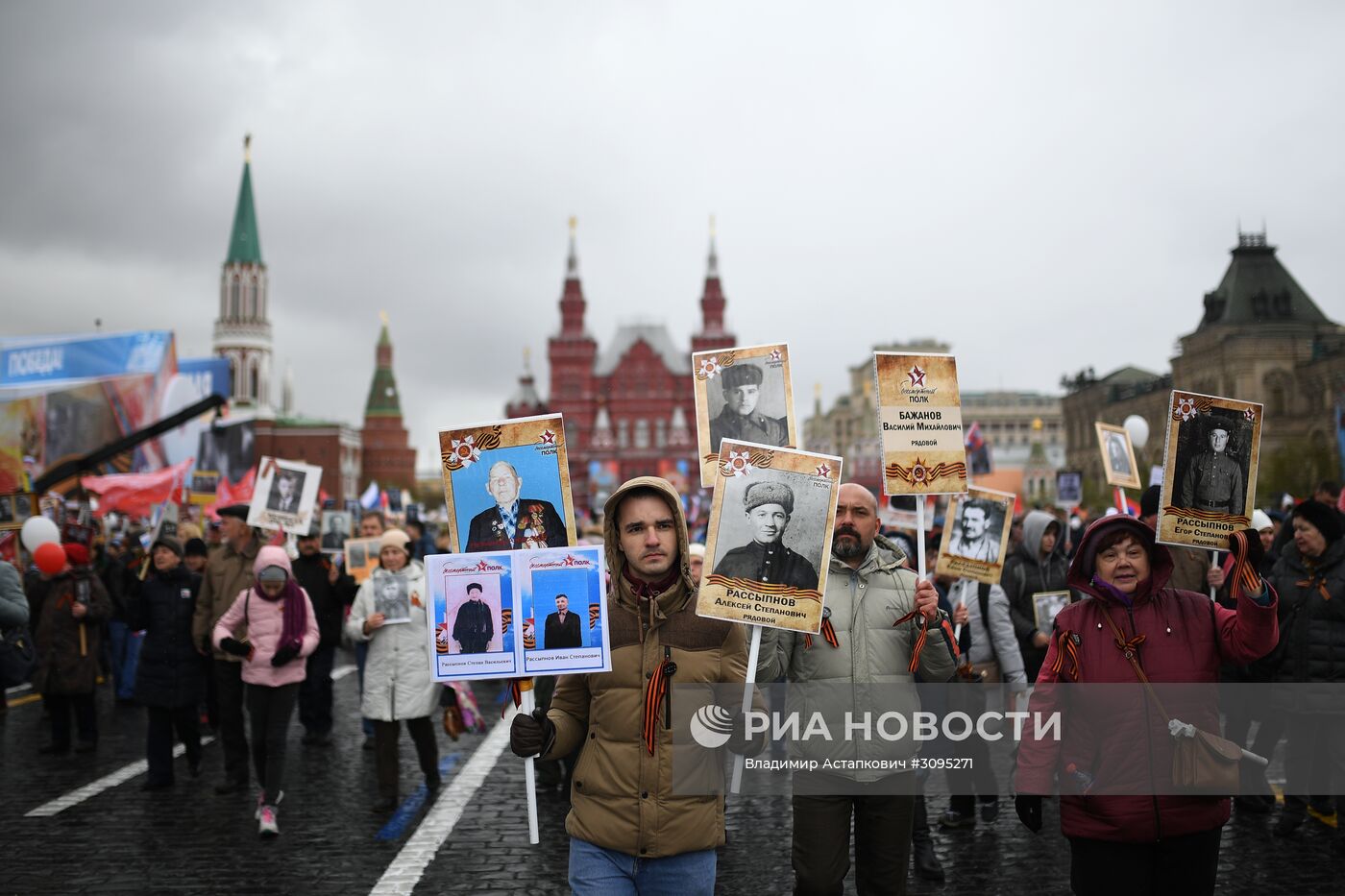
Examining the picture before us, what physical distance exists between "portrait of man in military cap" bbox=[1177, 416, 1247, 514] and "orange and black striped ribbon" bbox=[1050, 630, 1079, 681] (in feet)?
3.75

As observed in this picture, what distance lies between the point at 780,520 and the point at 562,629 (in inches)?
36.2

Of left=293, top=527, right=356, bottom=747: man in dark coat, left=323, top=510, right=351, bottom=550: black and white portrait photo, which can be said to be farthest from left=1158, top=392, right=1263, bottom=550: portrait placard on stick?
left=323, top=510, right=351, bottom=550: black and white portrait photo

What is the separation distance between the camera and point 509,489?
14.0 feet

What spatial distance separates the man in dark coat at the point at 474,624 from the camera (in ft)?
12.8

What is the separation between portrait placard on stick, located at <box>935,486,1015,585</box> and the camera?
6.93 metres

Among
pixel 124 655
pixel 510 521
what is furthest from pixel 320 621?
pixel 510 521

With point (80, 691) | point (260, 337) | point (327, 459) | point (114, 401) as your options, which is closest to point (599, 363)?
point (327, 459)

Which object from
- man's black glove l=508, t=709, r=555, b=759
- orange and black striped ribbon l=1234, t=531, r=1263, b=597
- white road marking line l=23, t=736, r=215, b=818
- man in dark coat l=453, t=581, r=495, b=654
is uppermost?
orange and black striped ribbon l=1234, t=531, r=1263, b=597

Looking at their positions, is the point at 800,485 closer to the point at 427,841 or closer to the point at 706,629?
the point at 706,629

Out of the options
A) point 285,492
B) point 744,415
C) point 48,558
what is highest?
point 744,415

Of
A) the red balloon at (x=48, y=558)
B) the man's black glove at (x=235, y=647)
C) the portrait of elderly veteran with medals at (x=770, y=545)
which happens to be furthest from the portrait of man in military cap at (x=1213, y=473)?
the red balloon at (x=48, y=558)

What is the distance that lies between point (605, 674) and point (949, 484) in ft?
6.62

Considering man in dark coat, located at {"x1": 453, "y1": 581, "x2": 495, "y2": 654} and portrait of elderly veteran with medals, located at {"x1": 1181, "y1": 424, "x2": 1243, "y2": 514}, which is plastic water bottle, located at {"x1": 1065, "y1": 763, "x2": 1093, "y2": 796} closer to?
portrait of elderly veteran with medals, located at {"x1": 1181, "y1": 424, "x2": 1243, "y2": 514}

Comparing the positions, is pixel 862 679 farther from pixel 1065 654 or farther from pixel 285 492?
pixel 285 492
